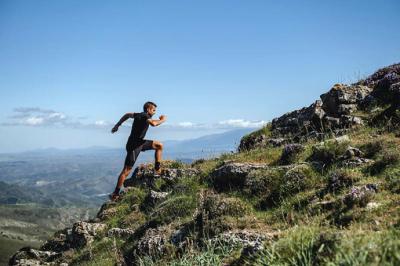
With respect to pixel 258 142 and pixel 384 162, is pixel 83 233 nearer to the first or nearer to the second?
pixel 258 142

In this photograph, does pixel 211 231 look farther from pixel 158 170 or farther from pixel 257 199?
pixel 158 170

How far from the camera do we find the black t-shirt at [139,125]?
57.1ft

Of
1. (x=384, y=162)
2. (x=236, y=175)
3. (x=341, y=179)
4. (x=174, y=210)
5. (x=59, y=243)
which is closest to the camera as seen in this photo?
(x=341, y=179)

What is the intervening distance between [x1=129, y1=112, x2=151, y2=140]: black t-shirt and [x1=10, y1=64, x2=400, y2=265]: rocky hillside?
7.63ft

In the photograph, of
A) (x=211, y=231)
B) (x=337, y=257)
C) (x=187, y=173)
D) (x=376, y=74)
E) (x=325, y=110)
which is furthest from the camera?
(x=376, y=74)

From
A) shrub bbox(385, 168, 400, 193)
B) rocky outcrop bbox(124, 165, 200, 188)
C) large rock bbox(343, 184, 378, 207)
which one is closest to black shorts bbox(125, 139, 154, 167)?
rocky outcrop bbox(124, 165, 200, 188)

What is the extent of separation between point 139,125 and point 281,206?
8534mm

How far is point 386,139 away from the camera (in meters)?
12.9

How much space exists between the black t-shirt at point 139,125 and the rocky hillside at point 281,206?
233cm

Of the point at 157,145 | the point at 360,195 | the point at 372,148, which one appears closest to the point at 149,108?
the point at 157,145

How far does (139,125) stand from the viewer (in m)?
17.6

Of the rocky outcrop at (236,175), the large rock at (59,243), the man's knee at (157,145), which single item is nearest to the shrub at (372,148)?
the rocky outcrop at (236,175)

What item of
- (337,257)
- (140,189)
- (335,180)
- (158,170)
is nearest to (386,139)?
(335,180)

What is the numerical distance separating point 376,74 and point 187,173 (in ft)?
41.2
